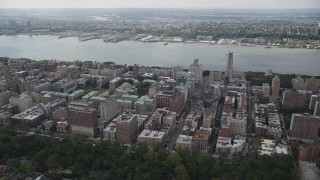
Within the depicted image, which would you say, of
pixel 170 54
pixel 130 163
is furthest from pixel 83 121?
pixel 170 54

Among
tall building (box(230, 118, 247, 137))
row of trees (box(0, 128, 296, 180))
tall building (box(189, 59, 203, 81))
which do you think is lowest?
row of trees (box(0, 128, 296, 180))

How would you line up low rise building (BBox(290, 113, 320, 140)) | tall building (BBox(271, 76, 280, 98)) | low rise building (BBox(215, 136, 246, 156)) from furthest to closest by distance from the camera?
tall building (BBox(271, 76, 280, 98)) → low rise building (BBox(290, 113, 320, 140)) → low rise building (BBox(215, 136, 246, 156))

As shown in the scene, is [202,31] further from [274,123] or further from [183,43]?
[274,123]

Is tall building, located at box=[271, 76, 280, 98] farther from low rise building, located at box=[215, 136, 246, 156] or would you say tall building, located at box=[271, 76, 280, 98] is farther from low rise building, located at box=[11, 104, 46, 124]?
low rise building, located at box=[11, 104, 46, 124]


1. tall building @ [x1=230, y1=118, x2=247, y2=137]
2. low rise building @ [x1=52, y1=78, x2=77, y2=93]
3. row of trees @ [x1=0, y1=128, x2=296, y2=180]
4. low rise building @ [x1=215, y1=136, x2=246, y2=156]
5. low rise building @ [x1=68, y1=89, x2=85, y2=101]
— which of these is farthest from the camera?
low rise building @ [x1=52, y1=78, x2=77, y2=93]

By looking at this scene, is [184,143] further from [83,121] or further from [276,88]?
[276,88]

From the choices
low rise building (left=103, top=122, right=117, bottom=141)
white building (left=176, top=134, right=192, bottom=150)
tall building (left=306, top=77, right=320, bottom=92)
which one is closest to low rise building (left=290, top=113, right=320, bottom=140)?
white building (left=176, top=134, right=192, bottom=150)

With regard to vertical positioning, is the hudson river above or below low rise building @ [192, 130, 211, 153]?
above
